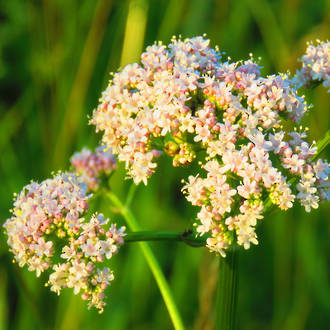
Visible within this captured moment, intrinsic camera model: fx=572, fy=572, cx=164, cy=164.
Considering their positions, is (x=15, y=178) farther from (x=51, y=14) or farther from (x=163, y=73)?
(x=163, y=73)

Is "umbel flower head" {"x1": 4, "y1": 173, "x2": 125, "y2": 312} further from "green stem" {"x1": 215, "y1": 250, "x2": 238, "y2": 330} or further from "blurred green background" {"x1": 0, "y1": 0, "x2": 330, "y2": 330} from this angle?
"blurred green background" {"x1": 0, "y1": 0, "x2": 330, "y2": 330}

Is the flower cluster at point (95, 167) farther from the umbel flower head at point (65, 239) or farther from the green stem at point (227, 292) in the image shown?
the green stem at point (227, 292)

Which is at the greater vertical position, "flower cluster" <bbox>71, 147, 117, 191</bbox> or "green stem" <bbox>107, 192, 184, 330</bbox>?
"flower cluster" <bbox>71, 147, 117, 191</bbox>

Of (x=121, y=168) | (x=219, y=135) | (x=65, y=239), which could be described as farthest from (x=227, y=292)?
(x=121, y=168)

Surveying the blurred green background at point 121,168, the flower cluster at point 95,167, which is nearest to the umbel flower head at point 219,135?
the flower cluster at point 95,167

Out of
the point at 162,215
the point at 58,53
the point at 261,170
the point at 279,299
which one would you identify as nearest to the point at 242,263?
the point at 279,299

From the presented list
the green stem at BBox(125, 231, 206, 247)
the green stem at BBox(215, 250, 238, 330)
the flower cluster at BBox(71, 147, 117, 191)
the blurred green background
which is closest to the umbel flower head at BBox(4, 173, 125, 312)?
the green stem at BBox(125, 231, 206, 247)

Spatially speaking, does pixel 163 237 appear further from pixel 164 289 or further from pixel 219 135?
pixel 219 135
